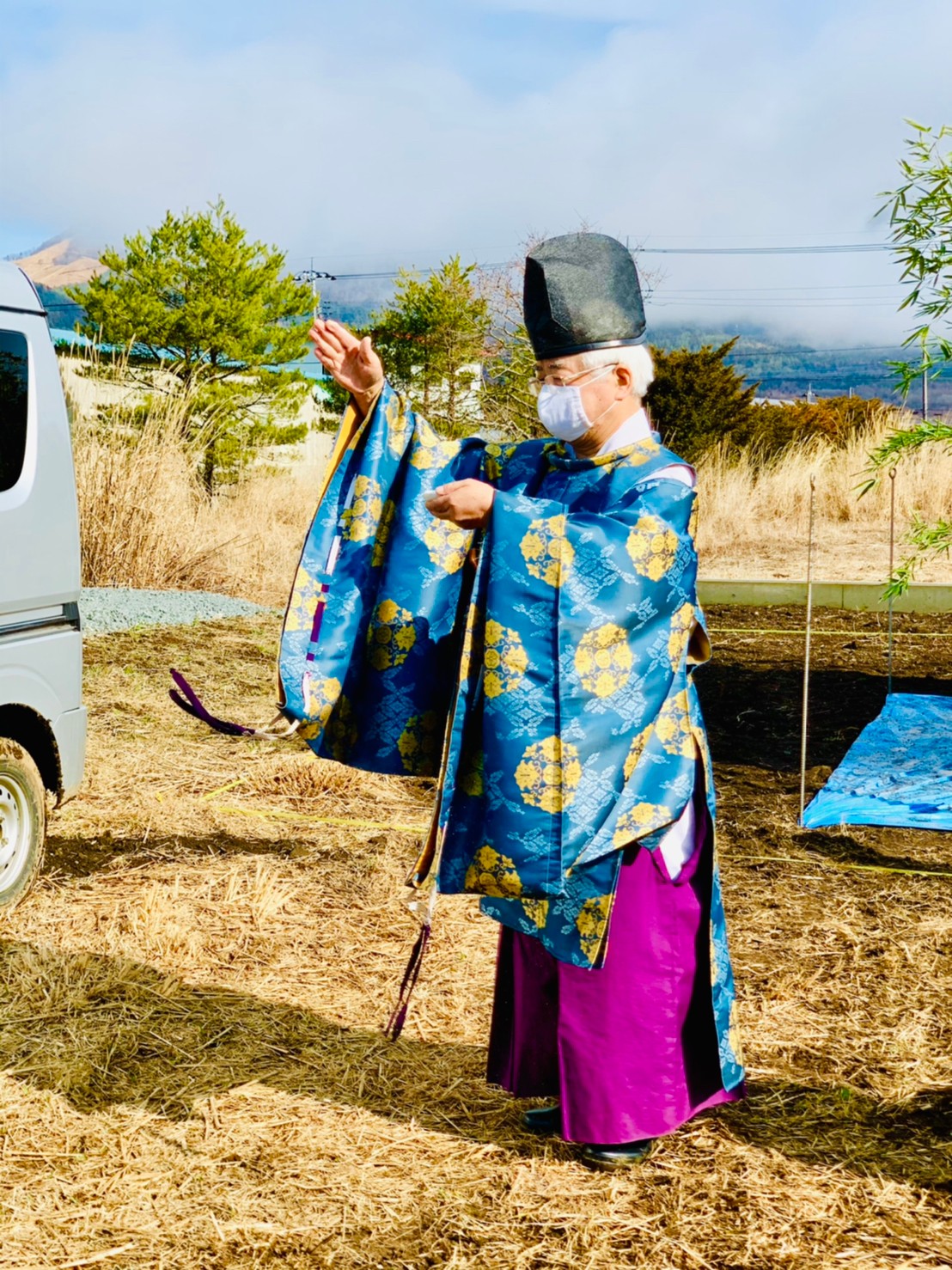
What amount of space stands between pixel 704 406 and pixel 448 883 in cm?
1722

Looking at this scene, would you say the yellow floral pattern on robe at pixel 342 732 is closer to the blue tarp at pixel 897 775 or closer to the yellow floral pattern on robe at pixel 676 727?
the yellow floral pattern on robe at pixel 676 727

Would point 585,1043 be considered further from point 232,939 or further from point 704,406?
point 704,406

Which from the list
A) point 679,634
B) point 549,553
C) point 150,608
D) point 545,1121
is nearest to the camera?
point 549,553

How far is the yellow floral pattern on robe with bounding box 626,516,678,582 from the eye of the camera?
2025 millimetres

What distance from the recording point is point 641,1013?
7.34 feet

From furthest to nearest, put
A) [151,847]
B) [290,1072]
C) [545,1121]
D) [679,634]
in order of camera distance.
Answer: [151,847]
[290,1072]
[545,1121]
[679,634]

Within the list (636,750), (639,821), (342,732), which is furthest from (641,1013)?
(342,732)

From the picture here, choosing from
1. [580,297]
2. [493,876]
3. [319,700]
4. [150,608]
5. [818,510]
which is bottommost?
[150,608]

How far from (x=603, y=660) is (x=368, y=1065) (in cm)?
133

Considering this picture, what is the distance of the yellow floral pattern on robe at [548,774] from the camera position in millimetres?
2025

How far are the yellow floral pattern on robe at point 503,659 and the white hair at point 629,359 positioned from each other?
20.5 inches

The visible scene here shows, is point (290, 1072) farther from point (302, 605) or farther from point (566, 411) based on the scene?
point (566, 411)

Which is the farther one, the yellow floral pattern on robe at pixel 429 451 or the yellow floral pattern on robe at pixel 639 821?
the yellow floral pattern on robe at pixel 429 451

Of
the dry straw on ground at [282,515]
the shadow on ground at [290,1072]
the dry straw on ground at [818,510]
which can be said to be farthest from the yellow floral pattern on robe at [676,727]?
the dry straw on ground at [818,510]
